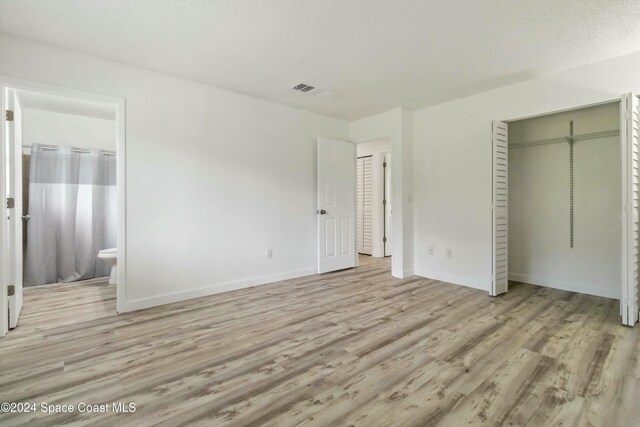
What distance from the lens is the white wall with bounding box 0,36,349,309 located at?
299 centimetres

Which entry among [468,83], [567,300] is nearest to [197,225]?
[468,83]

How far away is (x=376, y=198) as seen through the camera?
20.9 ft

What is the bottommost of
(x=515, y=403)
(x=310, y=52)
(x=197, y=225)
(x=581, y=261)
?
(x=515, y=403)

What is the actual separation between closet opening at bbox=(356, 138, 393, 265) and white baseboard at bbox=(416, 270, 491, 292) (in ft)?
5.56

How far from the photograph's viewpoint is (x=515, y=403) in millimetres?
1646

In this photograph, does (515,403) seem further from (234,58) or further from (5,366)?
(234,58)

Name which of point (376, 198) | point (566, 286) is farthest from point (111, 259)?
point (566, 286)

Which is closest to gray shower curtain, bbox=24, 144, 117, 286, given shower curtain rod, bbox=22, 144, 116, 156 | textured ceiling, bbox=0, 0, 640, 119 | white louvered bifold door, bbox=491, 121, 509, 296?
shower curtain rod, bbox=22, 144, 116, 156

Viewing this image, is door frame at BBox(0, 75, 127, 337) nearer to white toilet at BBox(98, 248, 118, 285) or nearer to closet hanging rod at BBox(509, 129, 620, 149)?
white toilet at BBox(98, 248, 118, 285)

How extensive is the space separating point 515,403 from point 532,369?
461mm

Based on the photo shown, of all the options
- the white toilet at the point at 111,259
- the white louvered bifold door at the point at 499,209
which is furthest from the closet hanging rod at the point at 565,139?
the white toilet at the point at 111,259

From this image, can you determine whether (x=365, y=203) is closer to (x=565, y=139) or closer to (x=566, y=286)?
(x=565, y=139)

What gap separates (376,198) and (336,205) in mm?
1853

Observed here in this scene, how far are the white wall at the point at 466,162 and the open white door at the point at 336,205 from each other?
103 centimetres
